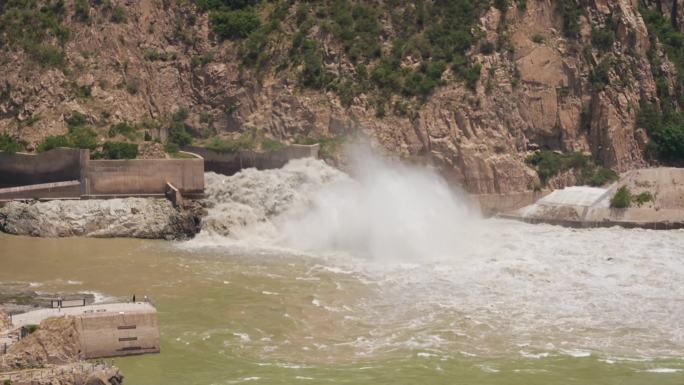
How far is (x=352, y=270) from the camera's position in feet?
119

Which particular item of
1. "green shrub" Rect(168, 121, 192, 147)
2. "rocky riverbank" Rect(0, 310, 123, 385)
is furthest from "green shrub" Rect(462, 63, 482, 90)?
"rocky riverbank" Rect(0, 310, 123, 385)

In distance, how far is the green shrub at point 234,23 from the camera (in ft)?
169

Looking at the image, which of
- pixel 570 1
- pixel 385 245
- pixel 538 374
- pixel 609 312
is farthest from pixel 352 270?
pixel 570 1

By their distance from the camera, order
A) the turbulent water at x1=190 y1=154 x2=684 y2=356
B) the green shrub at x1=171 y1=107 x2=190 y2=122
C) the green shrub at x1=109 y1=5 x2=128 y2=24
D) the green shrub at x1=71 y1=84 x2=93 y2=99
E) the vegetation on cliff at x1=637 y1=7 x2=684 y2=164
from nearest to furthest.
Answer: the turbulent water at x1=190 y1=154 x2=684 y2=356 → the green shrub at x1=71 y1=84 x2=93 y2=99 → the vegetation on cliff at x1=637 y1=7 x2=684 y2=164 → the green shrub at x1=171 y1=107 x2=190 y2=122 → the green shrub at x1=109 y1=5 x2=128 y2=24

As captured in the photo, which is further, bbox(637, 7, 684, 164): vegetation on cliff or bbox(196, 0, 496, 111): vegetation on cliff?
bbox(637, 7, 684, 164): vegetation on cliff

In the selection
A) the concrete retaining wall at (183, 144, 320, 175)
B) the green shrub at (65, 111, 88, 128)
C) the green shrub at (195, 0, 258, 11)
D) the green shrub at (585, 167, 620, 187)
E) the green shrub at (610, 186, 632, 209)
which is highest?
the green shrub at (195, 0, 258, 11)

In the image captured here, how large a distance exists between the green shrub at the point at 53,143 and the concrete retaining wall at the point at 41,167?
98cm

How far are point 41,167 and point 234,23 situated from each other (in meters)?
12.3

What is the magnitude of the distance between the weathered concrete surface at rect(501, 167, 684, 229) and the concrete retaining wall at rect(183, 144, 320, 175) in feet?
29.1

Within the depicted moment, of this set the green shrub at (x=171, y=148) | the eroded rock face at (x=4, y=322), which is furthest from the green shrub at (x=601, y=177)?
the eroded rock face at (x=4, y=322)

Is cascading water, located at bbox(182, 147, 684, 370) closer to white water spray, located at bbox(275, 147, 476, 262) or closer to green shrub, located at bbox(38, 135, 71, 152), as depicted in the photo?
white water spray, located at bbox(275, 147, 476, 262)

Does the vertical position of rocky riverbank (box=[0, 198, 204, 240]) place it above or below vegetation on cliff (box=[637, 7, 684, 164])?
below

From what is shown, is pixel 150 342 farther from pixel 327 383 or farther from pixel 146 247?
pixel 146 247

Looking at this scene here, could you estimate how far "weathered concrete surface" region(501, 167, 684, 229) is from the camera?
142 feet
